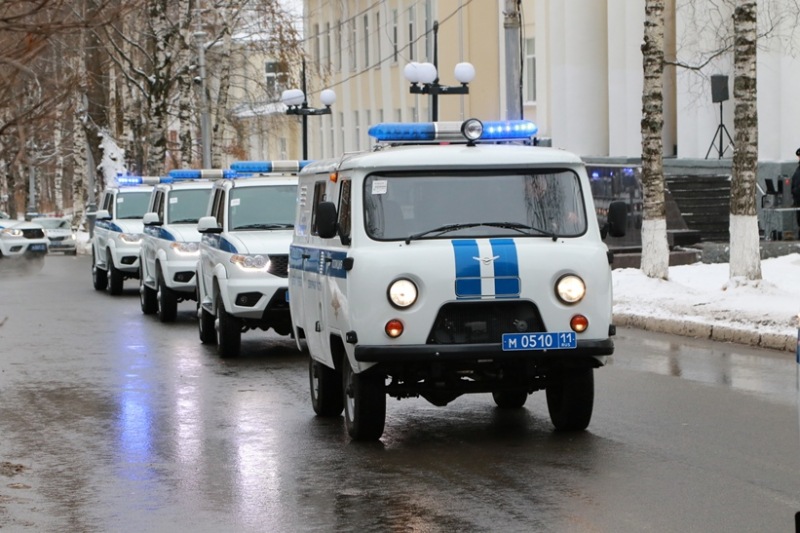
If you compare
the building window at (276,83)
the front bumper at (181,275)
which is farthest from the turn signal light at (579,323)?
the building window at (276,83)

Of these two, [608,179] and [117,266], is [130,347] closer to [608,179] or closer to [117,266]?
[117,266]

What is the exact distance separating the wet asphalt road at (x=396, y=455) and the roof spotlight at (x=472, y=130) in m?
2.15

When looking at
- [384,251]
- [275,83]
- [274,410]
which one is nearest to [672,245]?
[274,410]

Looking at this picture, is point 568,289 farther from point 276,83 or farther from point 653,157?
A: point 276,83

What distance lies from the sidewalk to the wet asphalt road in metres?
0.70

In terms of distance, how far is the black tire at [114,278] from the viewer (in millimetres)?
27500

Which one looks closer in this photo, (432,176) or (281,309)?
(432,176)

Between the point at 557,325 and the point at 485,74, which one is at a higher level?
the point at 485,74

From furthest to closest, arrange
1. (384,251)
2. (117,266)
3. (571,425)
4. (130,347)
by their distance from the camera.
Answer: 1. (117,266)
2. (130,347)
3. (571,425)
4. (384,251)

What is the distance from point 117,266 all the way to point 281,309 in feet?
38.1

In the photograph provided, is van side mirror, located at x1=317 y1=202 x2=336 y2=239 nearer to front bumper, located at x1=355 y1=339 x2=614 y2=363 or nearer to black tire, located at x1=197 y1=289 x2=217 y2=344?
front bumper, located at x1=355 y1=339 x2=614 y2=363

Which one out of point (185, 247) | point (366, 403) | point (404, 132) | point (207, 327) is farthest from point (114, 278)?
point (366, 403)

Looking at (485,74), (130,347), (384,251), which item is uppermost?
(485,74)

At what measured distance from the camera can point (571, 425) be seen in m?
10.5
